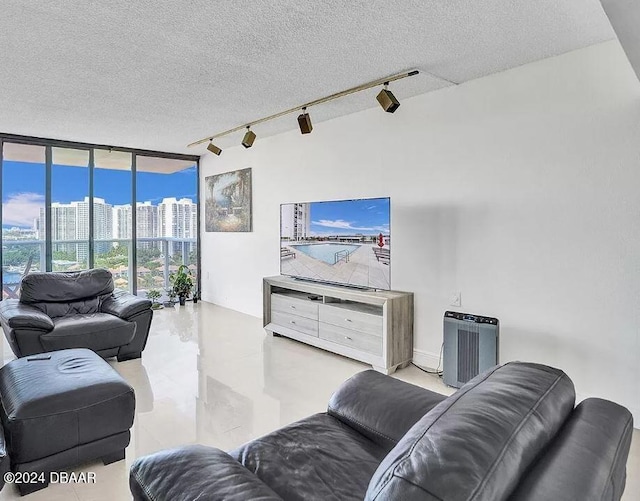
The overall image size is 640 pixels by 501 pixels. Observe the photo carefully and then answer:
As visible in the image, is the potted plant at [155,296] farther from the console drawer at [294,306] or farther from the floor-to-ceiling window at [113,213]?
the console drawer at [294,306]

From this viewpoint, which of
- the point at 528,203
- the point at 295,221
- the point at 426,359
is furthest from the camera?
the point at 295,221

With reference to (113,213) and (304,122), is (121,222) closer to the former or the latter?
(113,213)

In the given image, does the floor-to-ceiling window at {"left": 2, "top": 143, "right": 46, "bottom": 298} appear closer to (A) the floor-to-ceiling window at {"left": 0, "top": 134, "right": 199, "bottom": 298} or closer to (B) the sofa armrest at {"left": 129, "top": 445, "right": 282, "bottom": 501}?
(A) the floor-to-ceiling window at {"left": 0, "top": 134, "right": 199, "bottom": 298}

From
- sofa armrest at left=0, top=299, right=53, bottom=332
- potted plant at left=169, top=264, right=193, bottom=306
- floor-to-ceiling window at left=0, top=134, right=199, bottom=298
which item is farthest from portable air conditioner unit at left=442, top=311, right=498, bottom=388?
floor-to-ceiling window at left=0, top=134, right=199, bottom=298

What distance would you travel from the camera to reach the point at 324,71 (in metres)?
3.23

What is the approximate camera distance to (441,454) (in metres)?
0.86

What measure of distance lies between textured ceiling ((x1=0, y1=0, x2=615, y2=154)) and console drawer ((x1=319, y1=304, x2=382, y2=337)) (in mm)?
1994

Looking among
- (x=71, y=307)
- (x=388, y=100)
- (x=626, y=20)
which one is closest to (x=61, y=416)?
(x=71, y=307)

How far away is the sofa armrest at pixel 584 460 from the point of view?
33.7 inches

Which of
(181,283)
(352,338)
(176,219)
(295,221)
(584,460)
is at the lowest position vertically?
(352,338)

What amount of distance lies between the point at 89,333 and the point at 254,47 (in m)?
2.73

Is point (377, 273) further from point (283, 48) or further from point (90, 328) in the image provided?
point (90, 328)

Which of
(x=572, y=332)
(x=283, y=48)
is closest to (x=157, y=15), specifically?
(x=283, y=48)

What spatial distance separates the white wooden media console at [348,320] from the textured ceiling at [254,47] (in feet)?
6.04
